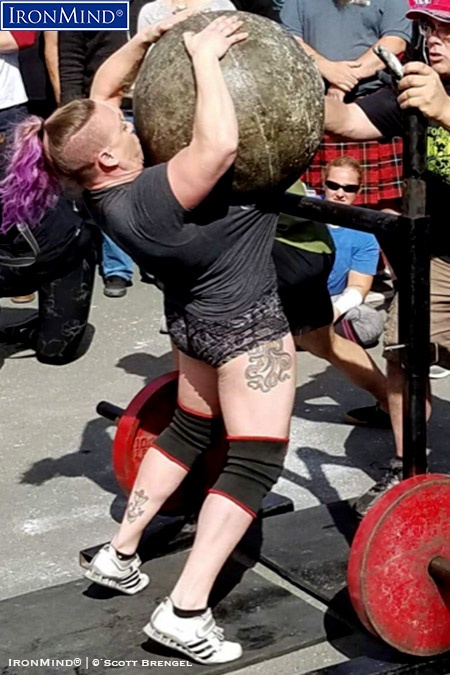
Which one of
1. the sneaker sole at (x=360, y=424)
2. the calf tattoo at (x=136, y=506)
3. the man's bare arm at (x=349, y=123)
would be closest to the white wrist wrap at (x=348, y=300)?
the sneaker sole at (x=360, y=424)

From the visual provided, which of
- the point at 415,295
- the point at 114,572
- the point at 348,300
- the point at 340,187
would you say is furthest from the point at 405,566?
the point at 340,187

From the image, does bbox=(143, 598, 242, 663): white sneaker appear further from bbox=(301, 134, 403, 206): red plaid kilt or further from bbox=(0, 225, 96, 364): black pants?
bbox=(301, 134, 403, 206): red plaid kilt

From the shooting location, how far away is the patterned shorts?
12.7ft

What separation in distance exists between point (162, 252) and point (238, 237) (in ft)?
0.81

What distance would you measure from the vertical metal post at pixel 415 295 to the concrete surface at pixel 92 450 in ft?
2.38

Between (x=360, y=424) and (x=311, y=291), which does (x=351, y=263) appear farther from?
(x=311, y=291)

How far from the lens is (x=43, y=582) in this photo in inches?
178

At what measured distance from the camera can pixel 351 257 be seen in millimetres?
6785

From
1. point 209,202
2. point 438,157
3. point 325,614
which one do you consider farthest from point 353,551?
point 438,157

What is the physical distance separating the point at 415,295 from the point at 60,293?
12.1 ft

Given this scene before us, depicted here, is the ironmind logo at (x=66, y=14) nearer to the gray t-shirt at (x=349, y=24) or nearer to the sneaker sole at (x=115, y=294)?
the gray t-shirt at (x=349, y=24)

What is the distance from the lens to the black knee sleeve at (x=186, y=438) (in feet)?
13.8

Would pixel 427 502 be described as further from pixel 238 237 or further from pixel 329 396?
pixel 329 396

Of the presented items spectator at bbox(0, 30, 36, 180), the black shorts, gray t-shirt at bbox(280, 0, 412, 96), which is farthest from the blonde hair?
gray t-shirt at bbox(280, 0, 412, 96)
